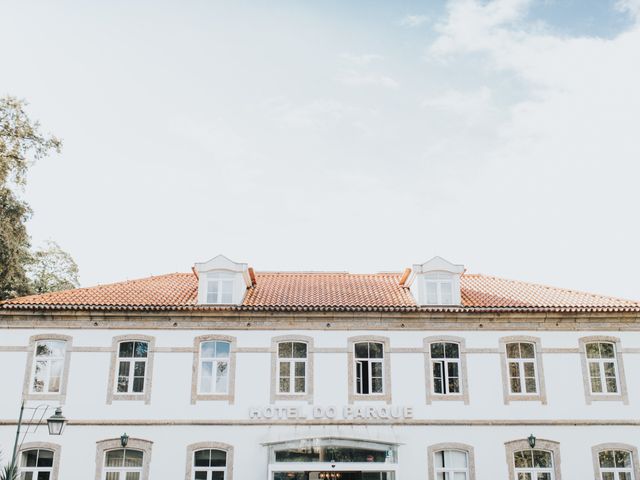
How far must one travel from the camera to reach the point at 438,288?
1847 centimetres

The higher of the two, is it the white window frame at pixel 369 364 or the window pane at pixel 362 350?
the window pane at pixel 362 350

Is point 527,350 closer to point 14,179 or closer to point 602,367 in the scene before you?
point 602,367

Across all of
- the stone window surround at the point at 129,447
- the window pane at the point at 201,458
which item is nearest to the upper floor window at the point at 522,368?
the window pane at the point at 201,458

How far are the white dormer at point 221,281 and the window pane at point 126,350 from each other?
104 inches

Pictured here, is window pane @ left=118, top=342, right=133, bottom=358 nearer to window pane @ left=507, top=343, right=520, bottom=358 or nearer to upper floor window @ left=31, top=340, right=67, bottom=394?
upper floor window @ left=31, top=340, right=67, bottom=394

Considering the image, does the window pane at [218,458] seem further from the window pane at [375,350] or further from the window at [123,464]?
the window pane at [375,350]

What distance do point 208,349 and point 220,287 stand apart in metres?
1.98

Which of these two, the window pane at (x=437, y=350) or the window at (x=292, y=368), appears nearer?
the window at (x=292, y=368)

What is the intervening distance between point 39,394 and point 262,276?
27.5 feet

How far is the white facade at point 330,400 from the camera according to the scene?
54.2 ft

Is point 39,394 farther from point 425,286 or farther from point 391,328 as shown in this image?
point 425,286

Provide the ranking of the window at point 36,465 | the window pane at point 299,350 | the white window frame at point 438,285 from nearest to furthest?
the window at point 36,465 → the window pane at point 299,350 → the white window frame at point 438,285

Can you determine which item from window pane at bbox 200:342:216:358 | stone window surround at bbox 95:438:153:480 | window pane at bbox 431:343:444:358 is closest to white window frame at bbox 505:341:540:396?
window pane at bbox 431:343:444:358

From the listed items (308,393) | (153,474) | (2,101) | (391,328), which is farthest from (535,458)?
(2,101)
